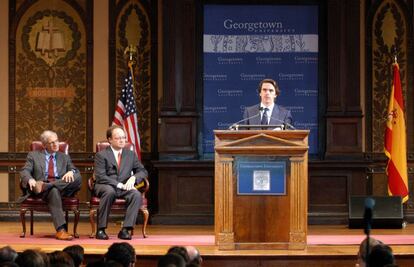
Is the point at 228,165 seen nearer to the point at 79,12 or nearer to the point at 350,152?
the point at 350,152

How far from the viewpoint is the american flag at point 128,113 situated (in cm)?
1177

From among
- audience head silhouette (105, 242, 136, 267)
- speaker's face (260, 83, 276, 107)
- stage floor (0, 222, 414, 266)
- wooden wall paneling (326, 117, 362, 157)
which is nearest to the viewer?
audience head silhouette (105, 242, 136, 267)

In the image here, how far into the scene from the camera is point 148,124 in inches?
489

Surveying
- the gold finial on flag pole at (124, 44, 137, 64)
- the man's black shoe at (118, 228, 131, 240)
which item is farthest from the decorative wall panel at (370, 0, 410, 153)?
the man's black shoe at (118, 228, 131, 240)

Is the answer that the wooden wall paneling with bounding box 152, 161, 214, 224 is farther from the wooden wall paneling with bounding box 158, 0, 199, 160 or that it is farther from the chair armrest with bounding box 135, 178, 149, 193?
the chair armrest with bounding box 135, 178, 149, 193

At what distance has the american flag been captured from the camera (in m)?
11.8

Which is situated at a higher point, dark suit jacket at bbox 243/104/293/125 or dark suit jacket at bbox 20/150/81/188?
dark suit jacket at bbox 243/104/293/125

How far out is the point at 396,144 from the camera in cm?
1175

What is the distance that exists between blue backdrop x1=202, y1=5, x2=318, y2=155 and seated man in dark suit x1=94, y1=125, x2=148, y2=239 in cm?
227

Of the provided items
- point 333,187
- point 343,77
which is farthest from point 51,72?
point 333,187

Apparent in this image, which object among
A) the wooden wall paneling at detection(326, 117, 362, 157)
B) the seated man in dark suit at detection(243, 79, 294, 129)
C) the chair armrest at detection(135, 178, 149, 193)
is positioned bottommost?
the chair armrest at detection(135, 178, 149, 193)

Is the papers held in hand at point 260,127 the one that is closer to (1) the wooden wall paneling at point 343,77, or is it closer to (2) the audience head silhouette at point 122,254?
(2) the audience head silhouette at point 122,254

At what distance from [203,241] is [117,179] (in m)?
1.20

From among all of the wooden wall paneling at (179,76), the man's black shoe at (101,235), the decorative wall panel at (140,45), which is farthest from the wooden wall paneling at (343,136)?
the man's black shoe at (101,235)
